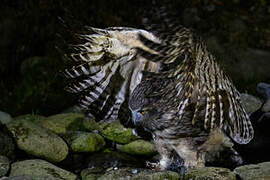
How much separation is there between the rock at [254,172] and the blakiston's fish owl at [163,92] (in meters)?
0.24

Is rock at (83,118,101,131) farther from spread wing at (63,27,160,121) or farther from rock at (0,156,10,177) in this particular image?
rock at (0,156,10,177)

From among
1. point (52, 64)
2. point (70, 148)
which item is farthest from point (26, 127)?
point (52, 64)

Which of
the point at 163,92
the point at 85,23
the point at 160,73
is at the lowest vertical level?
the point at 163,92

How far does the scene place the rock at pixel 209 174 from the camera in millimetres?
3191

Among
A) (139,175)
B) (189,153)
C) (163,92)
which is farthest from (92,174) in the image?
(163,92)

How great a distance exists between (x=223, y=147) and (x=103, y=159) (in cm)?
126

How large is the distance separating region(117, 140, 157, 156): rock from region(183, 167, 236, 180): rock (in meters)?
1.34

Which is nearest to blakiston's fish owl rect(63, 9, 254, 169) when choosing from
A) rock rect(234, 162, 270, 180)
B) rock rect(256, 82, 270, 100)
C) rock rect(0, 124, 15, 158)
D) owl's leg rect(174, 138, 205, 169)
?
owl's leg rect(174, 138, 205, 169)

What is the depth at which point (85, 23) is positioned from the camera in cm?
687

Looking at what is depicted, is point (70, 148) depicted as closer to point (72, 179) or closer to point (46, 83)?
point (72, 179)

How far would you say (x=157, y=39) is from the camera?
261 cm

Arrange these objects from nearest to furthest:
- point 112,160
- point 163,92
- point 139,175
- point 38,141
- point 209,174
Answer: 1. point 209,174
2. point 139,175
3. point 163,92
4. point 38,141
5. point 112,160

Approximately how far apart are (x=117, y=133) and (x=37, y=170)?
45.6 inches

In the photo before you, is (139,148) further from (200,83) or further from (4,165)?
(200,83)
